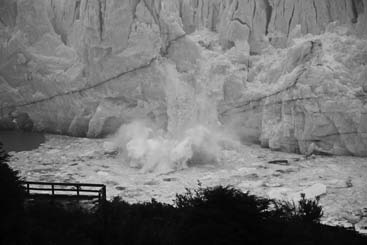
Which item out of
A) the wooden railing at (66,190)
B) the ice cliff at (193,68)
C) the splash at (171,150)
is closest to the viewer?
the wooden railing at (66,190)

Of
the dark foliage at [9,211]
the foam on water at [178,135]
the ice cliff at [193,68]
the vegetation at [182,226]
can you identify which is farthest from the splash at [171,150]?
the dark foliage at [9,211]

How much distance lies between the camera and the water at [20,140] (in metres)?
14.3

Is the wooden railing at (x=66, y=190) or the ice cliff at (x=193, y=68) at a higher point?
the ice cliff at (x=193, y=68)

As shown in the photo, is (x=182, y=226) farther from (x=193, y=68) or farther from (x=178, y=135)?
(x=193, y=68)

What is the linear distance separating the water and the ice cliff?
0.47 metres

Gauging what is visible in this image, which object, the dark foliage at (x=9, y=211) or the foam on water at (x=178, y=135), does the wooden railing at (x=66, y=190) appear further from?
the foam on water at (x=178, y=135)

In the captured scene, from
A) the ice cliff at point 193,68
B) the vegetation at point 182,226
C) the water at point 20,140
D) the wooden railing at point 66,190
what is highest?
the ice cliff at point 193,68

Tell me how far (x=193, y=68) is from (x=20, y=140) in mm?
5835

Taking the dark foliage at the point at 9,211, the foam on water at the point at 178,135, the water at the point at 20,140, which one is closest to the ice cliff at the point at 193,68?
the foam on water at the point at 178,135

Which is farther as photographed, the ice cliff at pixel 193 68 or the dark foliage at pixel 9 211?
the ice cliff at pixel 193 68

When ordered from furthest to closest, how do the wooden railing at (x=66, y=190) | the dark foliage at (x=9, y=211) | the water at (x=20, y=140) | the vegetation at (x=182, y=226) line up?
the water at (x=20, y=140) < the wooden railing at (x=66, y=190) < the vegetation at (x=182, y=226) < the dark foliage at (x=9, y=211)

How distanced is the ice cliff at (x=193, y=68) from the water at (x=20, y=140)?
0.47 metres

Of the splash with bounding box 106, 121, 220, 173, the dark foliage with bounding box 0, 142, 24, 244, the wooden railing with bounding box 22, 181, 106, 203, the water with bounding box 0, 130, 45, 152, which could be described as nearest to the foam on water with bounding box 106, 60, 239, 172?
the splash with bounding box 106, 121, 220, 173

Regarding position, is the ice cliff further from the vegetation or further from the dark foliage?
the dark foliage
